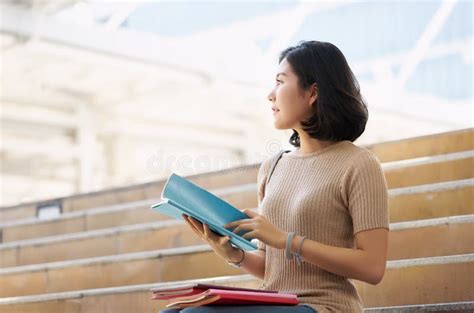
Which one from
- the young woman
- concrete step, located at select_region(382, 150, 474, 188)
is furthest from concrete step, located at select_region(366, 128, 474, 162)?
the young woman

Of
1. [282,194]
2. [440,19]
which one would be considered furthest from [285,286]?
[440,19]

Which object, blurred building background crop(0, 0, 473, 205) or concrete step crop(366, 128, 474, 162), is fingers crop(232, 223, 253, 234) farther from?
blurred building background crop(0, 0, 473, 205)

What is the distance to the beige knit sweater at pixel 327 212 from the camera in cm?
264

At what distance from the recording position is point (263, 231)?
258 centimetres

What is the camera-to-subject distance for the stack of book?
2400 mm

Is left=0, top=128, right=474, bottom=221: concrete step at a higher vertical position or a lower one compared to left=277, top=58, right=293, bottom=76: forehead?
higher

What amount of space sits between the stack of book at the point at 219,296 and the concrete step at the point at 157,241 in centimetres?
148

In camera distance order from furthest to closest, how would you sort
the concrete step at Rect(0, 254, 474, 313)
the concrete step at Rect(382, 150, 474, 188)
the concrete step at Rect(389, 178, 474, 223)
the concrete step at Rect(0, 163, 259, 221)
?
the concrete step at Rect(0, 163, 259, 221)
the concrete step at Rect(382, 150, 474, 188)
the concrete step at Rect(389, 178, 474, 223)
the concrete step at Rect(0, 254, 474, 313)

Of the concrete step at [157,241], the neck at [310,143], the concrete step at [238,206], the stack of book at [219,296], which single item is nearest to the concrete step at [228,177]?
the concrete step at [238,206]

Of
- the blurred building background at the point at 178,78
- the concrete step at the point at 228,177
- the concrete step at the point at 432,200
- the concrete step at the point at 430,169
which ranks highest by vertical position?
the blurred building background at the point at 178,78

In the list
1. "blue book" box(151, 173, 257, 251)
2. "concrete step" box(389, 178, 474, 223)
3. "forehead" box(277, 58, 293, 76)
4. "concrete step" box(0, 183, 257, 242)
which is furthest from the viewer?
"concrete step" box(0, 183, 257, 242)

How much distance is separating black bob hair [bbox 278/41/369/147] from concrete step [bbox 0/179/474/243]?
1.50 meters

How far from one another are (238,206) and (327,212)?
103 inches

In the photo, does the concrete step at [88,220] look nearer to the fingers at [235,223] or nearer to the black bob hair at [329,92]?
the black bob hair at [329,92]
